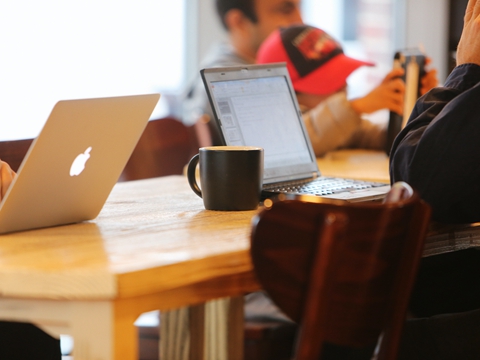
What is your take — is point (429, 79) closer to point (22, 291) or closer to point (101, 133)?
point (101, 133)

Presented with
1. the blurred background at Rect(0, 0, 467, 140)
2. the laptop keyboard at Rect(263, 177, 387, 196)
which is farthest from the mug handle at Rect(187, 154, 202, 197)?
the blurred background at Rect(0, 0, 467, 140)

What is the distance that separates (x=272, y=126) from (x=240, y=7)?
155 centimetres

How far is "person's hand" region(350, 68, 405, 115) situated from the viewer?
2.00 meters

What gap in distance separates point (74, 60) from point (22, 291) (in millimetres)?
2796

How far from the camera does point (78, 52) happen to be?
333 centimetres

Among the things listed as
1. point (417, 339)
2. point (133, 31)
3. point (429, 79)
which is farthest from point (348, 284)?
point (133, 31)

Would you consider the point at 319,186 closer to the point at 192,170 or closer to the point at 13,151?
the point at 192,170

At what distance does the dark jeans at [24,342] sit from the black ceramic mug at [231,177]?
36 cm

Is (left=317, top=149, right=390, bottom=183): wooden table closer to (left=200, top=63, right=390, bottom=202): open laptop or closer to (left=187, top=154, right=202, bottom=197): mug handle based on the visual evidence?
(left=200, top=63, right=390, bottom=202): open laptop

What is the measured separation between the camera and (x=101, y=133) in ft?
3.03

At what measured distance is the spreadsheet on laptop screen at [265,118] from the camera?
125 centimetres

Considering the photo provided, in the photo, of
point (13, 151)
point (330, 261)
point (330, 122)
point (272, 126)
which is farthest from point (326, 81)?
point (330, 261)

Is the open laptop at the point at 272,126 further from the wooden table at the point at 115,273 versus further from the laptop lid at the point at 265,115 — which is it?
the wooden table at the point at 115,273

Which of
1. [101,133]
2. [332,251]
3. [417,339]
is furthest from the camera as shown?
[417,339]
